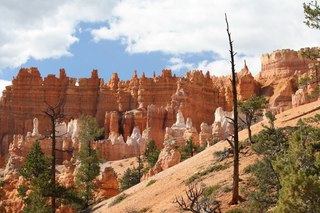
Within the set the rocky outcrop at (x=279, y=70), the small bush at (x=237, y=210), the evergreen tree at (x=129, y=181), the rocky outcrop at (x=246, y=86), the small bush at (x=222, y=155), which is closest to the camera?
the small bush at (x=237, y=210)

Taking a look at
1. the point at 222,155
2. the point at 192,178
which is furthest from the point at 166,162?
the point at 222,155

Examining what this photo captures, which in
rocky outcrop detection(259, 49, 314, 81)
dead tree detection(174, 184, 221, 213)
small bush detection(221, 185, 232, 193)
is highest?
rocky outcrop detection(259, 49, 314, 81)

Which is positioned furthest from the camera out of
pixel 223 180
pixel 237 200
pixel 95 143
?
pixel 95 143

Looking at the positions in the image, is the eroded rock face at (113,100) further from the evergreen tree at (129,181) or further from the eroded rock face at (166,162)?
the eroded rock face at (166,162)

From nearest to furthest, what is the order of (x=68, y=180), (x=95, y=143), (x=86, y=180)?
(x=86, y=180), (x=68, y=180), (x=95, y=143)

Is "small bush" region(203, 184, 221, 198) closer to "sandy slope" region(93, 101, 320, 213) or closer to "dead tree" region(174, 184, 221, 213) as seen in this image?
"sandy slope" region(93, 101, 320, 213)

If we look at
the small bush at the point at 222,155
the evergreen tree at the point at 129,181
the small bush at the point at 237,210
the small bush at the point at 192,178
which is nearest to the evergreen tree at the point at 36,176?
the small bush at the point at 192,178

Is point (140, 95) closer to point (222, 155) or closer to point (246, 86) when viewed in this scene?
point (246, 86)

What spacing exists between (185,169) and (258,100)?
12.2m

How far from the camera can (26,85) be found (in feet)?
428

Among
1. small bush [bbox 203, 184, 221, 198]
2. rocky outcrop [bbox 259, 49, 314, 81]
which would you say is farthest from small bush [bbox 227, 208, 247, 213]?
rocky outcrop [bbox 259, 49, 314, 81]

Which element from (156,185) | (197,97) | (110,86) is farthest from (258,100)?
(110,86)

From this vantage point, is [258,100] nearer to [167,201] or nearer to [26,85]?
[167,201]

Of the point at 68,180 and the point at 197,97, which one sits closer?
the point at 68,180
